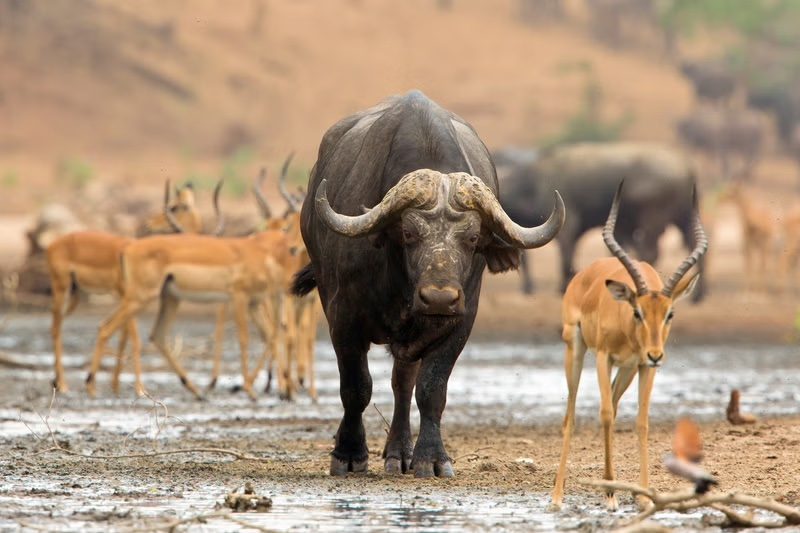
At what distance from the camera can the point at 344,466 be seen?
10.4 meters

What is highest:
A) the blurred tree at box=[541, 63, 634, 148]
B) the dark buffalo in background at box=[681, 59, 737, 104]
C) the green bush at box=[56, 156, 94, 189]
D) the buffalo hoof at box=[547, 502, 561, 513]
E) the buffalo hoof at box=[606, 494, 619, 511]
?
the dark buffalo in background at box=[681, 59, 737, 104]

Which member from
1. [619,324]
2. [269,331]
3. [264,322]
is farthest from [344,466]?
[264,322]

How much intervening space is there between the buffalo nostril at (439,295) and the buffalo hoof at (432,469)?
1.27m

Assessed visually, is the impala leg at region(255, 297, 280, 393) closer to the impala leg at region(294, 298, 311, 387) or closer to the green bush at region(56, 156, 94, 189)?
the impala leg at region(294, 298, 311, 387)

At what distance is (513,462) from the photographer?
1070 cm

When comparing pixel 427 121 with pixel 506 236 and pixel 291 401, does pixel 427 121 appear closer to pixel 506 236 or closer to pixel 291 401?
pixel 506 236

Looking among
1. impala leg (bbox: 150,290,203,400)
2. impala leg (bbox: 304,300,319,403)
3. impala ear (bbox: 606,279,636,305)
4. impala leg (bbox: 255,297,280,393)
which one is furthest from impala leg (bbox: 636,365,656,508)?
impala leg (bbox: 255,297,280,393)

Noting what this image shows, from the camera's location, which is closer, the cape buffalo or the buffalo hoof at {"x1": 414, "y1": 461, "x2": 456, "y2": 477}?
the cape buffalo

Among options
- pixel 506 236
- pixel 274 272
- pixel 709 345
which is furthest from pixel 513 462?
pixel 709 345

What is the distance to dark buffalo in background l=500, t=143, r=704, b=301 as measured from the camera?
27938 millimetres

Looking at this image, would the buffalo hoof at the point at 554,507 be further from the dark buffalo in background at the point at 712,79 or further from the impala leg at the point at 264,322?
the dark buffalo in background at the point at 712,79

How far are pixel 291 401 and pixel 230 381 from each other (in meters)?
2.27

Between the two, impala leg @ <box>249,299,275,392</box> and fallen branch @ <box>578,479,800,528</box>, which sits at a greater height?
impala leg @ <box>249,299,275,392</box>

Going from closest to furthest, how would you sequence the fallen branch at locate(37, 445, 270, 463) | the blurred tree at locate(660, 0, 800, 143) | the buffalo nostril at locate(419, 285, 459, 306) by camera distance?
1. the buffalo nostril at locate(419, 285, 459, 306)
2. the fallen branch at locate(37, 445, 270, 463)
3. the blurred tree at locate(660, 0, 800, 143)
